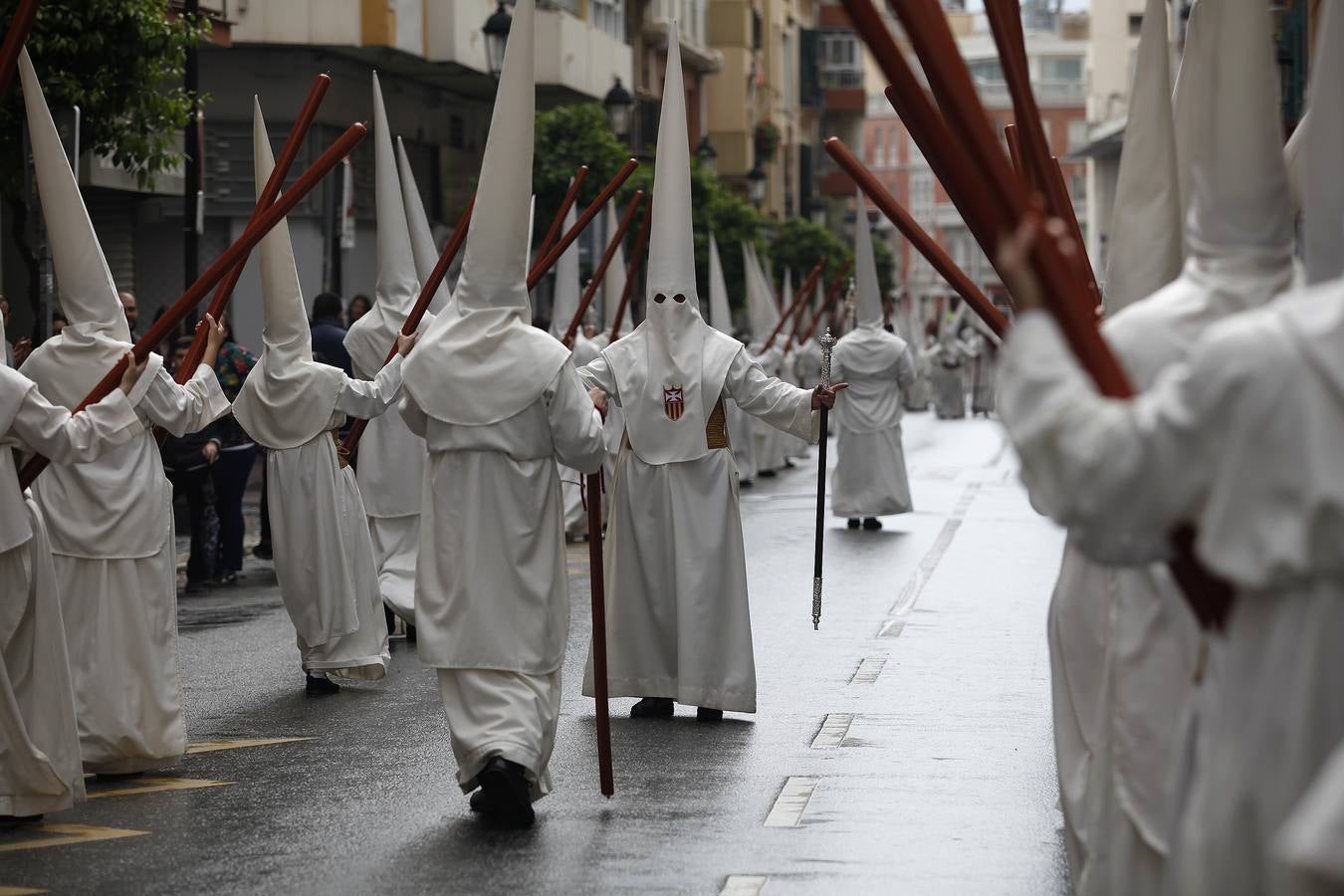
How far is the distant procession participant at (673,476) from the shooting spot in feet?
34.3

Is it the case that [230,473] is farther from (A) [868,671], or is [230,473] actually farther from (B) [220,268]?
(B) [220,268]

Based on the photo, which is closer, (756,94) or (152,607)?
(152,607)

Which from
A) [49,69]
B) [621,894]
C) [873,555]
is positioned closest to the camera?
[621,894]

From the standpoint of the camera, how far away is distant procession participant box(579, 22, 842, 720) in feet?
34.3

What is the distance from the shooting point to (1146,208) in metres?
6.87

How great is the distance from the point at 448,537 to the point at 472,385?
553mm

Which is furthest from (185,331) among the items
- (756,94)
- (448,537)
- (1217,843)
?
(756,94)

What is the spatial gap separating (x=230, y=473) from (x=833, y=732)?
765 cm

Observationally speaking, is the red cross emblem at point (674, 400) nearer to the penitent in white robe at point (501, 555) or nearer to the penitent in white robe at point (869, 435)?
the penitent in white robe at point (501, 555)

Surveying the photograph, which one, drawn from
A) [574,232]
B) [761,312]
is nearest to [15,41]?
[574,232]

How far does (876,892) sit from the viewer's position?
6762mm

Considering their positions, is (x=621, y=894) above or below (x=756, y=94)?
below

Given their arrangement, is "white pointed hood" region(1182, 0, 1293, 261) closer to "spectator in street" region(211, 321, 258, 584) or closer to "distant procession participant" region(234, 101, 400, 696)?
"distant procession participant" region(234, 101, 400, 696)

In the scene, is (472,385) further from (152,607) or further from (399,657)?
(399,657)
